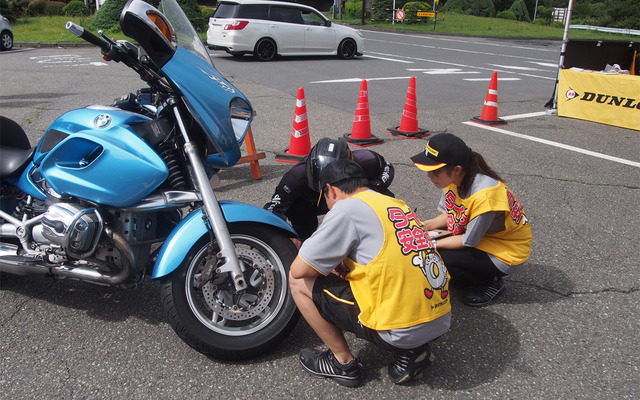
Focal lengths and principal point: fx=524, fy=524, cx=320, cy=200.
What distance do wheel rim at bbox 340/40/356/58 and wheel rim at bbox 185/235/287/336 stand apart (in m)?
13.9

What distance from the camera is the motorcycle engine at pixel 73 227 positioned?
254 cm

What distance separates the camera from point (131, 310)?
309 cm

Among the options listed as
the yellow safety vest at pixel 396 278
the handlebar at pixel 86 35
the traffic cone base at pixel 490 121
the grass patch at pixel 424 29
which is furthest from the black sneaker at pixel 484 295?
the grass patch at pixel 424 29

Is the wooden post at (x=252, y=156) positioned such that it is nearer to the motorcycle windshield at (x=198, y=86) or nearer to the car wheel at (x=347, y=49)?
the motorcycle windshield at (x=198, y=86)

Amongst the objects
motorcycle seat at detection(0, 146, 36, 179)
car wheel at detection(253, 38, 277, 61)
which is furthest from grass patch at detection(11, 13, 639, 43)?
motorcycle seat at detection(0, 146, 36, 179)

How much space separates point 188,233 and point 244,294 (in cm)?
42

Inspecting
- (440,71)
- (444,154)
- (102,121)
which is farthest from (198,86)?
(440,71)

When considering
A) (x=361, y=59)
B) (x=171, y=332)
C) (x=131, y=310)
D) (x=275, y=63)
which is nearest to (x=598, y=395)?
(x=171, y=332)

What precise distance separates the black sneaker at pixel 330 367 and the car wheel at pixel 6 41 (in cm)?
1696

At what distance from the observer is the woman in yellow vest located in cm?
299

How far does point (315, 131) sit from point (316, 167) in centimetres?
483

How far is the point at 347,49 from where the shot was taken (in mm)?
15750

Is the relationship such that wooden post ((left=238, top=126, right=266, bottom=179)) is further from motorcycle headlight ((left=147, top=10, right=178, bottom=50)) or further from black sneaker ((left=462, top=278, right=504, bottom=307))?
black sneaker ((left=462, top=278, right=504, bottom=307))

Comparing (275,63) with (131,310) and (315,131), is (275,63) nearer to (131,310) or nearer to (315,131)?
(315,131)
